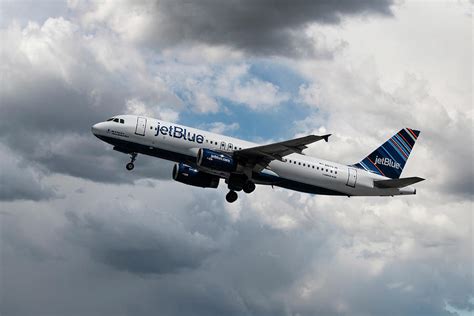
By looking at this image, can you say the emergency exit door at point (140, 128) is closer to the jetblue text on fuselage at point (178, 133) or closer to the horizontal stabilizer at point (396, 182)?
the jetblue text on fuselage at point (178, 133)

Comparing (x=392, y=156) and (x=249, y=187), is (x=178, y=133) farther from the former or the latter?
(x=392, y=156)

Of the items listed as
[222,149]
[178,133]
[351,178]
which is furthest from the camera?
[351,178]

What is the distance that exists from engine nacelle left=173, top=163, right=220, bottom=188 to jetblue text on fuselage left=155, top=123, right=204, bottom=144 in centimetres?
514

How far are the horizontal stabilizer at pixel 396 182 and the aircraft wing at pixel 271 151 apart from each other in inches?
473

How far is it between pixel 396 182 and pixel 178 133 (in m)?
21.3

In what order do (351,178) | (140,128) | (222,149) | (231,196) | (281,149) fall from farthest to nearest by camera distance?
(231,196) < (351,178) < (222,149) < (140,128) < (281,149)

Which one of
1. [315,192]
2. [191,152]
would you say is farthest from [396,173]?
[191,152]

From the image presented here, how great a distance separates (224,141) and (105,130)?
10.4 m

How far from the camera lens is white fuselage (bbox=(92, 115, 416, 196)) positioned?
53.9 m

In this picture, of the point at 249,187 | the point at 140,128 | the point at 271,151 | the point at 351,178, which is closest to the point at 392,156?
the point at 351,178

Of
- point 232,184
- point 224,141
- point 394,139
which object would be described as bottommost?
point 232,184

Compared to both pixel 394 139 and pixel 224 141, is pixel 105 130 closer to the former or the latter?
pixel 224 141

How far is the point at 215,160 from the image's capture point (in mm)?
53688

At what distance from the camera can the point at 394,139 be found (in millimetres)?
67375
